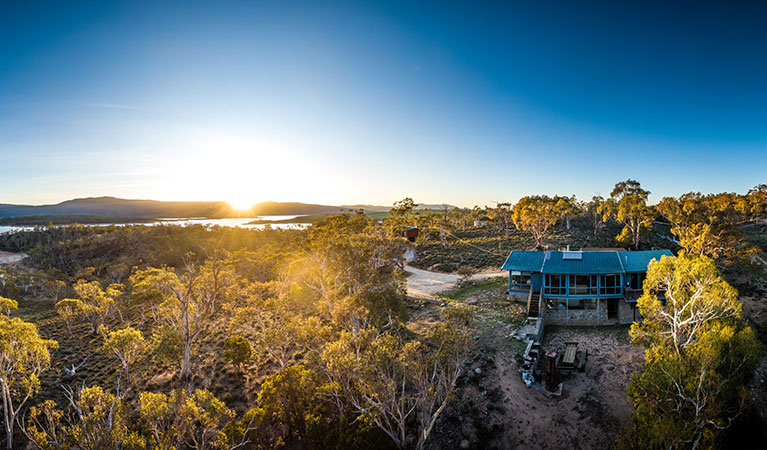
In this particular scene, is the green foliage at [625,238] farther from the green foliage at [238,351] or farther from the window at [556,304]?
the green foliage at [238,351]

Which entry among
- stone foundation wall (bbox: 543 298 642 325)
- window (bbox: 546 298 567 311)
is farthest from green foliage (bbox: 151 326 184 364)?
window (bbox: 546 298 567 311)

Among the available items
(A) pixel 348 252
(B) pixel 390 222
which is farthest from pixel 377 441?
(B) pixel 390 222

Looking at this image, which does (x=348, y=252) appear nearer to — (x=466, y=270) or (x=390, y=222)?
(x=466, y=270)

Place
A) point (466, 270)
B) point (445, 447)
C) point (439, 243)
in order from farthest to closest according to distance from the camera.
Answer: point (439, 243), point (466, 270), point (445, 447)

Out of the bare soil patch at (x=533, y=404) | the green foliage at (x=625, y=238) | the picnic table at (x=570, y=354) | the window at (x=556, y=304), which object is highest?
the green foliage at (x=625, y=238)

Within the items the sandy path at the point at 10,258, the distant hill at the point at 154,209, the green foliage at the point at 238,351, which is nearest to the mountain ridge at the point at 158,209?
the distant hill at the point at 154,209
